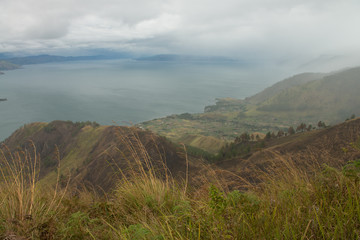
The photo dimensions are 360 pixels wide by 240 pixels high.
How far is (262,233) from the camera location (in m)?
1.96

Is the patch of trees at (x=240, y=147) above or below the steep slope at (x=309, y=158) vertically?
below

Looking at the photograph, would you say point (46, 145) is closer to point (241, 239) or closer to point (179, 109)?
point (241, 239)

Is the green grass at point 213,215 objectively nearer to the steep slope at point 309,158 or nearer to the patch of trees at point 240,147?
the steep slope at point 309,158

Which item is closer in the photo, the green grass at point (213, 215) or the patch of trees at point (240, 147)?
the green grass at point (213, 215)

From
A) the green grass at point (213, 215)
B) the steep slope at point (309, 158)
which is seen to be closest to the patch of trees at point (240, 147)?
the steep slope at point (309, 158)

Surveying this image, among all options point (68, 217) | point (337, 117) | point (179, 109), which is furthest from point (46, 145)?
point (337, 117)

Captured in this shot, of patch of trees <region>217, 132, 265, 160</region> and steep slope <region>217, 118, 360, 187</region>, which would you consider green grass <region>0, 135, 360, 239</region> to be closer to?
steep slope <region>217, 118, 360, 187</region>

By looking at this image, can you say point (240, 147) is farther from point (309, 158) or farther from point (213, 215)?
point (213, 215)

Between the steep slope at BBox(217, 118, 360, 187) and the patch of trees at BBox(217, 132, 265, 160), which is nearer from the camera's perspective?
the steep slope at BBox(217, 118, 360, 187)

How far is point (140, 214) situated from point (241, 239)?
1.70m

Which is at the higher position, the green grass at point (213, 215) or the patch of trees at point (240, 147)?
the green grass at point (213, 215)

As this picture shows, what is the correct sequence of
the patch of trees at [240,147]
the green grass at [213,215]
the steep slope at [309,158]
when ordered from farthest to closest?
1. the patch of trees at [240,147]
2. the steep slope at [309,158]
3. the green grass at [213,215]

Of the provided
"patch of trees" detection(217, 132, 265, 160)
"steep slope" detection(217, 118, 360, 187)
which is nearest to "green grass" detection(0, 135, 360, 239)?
"steep slope" detection(217, 118, 360, 187)

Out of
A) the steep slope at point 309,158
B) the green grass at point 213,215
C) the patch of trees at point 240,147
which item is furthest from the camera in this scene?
the patch of trees at point 240,147
